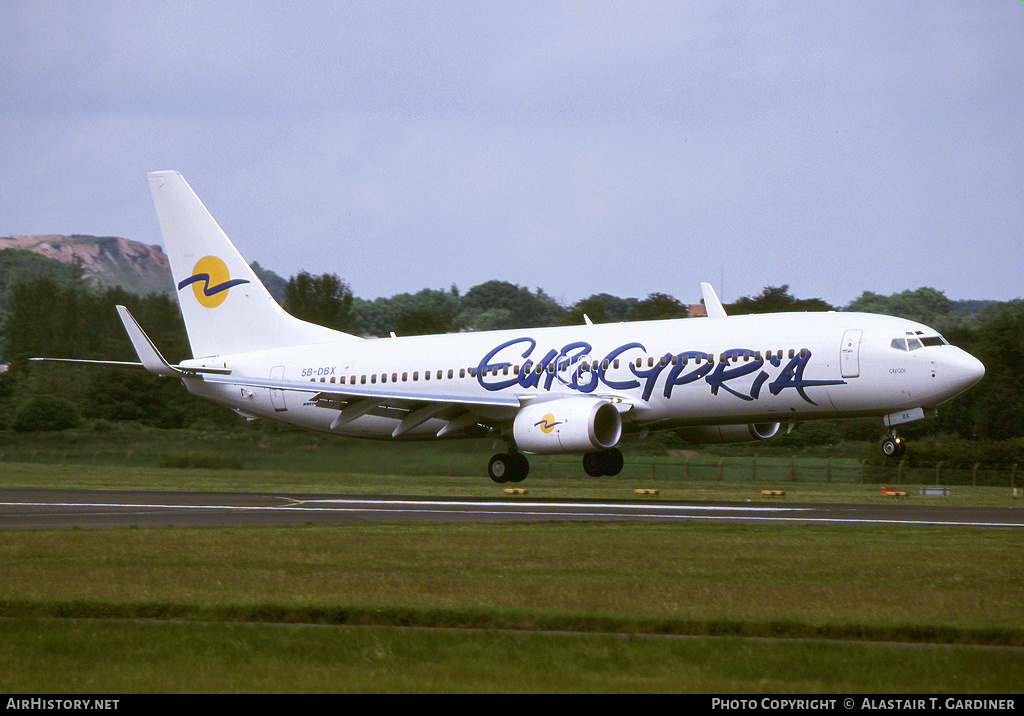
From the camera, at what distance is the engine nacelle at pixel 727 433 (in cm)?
3444

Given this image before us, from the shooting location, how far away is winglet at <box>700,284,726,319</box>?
3515cm

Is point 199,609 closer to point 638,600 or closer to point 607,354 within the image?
point 638,600

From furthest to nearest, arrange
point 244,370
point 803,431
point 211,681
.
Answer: point 803,431 < point 244,370 < point 211,681

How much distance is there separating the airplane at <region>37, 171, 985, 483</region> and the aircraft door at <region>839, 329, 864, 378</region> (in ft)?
0.11

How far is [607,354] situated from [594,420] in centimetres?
236

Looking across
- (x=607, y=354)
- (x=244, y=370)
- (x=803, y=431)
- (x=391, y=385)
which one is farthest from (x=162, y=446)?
(x=803, y=431)

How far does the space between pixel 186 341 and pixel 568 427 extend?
40764mm

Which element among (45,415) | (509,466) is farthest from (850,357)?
(45,415)

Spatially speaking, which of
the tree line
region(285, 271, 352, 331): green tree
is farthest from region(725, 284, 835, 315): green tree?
region(285, 271, 352, 331): green tree

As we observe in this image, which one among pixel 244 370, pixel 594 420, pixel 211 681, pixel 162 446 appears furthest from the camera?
pixel 162 446

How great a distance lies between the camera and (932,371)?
29.3 metres

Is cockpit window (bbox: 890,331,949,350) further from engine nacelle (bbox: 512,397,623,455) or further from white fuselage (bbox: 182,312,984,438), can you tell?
engine nacelle (bbox: 512,397,623,455)

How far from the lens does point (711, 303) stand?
117 feet

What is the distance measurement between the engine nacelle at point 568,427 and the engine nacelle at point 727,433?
3.31 metres
